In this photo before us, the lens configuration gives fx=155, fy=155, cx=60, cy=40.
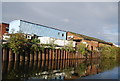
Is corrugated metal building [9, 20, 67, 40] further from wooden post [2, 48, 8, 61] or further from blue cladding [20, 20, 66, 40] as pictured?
wooden post [2, 48, 8, 61]

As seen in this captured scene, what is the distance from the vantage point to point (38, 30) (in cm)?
3956

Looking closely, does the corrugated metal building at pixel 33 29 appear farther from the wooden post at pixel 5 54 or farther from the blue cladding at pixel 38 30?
the wooden post at pixel 5 54

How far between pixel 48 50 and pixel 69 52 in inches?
269

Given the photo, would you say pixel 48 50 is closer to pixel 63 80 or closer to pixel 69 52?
pixel 69 52

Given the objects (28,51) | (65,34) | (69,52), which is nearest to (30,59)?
(28,51)

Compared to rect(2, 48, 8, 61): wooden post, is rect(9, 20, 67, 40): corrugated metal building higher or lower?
higher

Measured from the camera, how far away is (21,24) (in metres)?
36.1

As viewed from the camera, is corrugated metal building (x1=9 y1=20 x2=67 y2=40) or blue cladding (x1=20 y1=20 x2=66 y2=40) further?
blue cladding (x1=20 y1=20 x2=66 y2=40)

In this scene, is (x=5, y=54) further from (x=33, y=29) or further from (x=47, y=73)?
(x=33, y=29)

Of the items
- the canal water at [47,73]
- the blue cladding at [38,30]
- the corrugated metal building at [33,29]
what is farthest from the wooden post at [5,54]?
the blue cladding at [38,30]

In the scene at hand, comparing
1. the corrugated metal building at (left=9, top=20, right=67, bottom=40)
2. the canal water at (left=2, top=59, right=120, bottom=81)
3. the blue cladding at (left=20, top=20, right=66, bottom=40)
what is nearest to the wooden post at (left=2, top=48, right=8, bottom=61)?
the canal water at (left=2, top=59, right=120, bottom=81)

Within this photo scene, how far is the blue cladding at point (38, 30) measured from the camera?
120 feet

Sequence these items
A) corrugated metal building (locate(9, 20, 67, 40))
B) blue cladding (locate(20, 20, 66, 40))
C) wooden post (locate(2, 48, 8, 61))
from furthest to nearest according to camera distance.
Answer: blue cladding (locate(20, 20, 66, 40)) < corrugated metal building (locate(9, 20, 67, 40)) < wooden post (locate(2, 48, 8, 61))

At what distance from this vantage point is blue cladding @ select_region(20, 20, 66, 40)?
36469mm
